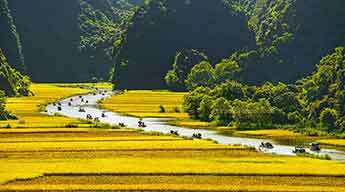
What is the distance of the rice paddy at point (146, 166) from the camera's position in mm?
44312

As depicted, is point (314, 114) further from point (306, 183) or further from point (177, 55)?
point (177, 55)

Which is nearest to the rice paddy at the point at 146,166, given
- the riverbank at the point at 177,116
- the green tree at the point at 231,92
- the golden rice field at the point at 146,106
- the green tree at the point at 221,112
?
the riverbank at the point at 177,116

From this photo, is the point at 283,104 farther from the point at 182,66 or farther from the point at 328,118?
the point at 182,66

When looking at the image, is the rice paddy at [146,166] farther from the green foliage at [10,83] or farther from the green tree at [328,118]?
the green foliage at [10,83]

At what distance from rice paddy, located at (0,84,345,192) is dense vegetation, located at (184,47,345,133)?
25078 millimetres

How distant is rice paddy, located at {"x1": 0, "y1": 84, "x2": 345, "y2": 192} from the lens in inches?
1745

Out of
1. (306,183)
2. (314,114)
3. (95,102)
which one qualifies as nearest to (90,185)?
(306,183)

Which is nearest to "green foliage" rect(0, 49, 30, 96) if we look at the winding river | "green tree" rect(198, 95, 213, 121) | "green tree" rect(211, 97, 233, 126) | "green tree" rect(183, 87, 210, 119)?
the winding river

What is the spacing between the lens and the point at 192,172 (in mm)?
48781

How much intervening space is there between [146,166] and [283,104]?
55.5 meters

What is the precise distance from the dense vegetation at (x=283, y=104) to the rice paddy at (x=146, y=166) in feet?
82.3

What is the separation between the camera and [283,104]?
104188 millimetres

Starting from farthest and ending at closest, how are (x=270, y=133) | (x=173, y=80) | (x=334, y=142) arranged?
(x=173, y=80) < (x=270, y=133) < (x=334, y=142)

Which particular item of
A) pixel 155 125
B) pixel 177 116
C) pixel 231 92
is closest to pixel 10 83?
pixel 177 116
